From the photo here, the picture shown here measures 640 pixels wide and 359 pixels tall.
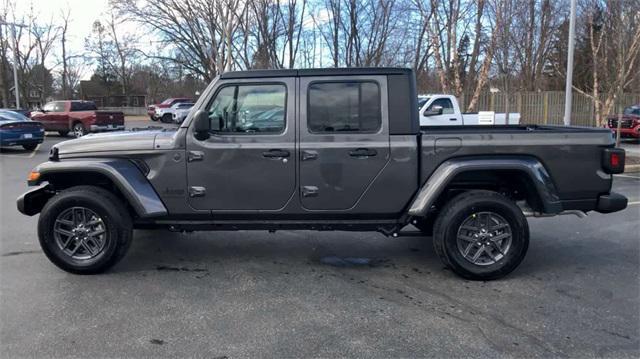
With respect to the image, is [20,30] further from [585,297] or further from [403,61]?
[585,297]

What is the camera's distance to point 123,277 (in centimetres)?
A: 483

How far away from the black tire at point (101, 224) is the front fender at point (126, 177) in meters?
0.18

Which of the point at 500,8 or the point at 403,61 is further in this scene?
the point at 403,61

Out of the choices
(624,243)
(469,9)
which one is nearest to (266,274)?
(624,243)

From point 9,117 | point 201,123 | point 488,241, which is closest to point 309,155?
point 201,123

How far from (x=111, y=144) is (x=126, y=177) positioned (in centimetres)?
41

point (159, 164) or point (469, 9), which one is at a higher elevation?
point (469, 9)

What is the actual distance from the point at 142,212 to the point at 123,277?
→ 27.0 inches

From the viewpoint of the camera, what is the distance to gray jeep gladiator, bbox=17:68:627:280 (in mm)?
4691

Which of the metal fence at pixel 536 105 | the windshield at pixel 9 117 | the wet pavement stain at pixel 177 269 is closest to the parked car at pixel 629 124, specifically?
the metal fence at pixel 536 105

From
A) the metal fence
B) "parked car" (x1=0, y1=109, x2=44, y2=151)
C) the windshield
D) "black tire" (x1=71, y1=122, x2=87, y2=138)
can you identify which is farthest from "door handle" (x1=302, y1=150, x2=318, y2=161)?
the metal fence

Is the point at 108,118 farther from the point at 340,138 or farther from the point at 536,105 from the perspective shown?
the point at 536,105

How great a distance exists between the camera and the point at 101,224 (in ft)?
15.9

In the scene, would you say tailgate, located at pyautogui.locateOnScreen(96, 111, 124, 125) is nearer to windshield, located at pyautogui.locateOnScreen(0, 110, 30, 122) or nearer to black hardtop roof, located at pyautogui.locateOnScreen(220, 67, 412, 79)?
windshield, located at pyautogui.locateOnScreen(0, 110, 30, 122)
